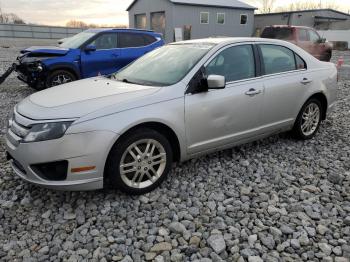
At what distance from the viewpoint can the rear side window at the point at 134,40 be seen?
911 cm

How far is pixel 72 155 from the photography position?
3029 millimetres

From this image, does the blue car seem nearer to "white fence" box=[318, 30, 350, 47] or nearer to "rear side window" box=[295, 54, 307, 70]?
"rear side window" box=[295, 54, 307, 70]

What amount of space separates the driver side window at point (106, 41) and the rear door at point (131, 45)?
0.47ft

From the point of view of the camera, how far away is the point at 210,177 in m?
3.97

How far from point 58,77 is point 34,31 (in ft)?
90.7

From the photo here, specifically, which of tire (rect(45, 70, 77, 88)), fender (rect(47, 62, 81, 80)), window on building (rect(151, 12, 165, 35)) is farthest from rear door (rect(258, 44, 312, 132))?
window on building (rect(151, 12, 165, 35))

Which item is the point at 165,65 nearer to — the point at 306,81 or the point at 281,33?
the point at 306,81

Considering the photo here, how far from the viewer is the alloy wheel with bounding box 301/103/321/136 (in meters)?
5.06

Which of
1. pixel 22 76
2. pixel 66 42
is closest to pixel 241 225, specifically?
pixel 22 76

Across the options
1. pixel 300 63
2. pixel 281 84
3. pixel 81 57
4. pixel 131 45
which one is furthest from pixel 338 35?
pixel 281 84

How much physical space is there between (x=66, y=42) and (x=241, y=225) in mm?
7862

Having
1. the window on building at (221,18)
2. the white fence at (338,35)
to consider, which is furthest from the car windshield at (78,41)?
the white fence at (338,35)

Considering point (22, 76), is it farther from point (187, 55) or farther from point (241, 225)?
point (241, 225)

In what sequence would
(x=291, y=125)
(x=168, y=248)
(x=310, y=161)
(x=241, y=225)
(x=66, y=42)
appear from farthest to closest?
(x=66, y=42) < (x=291, y=125) < (x=310, y=161) < (x=241, y=225) < (x=168, y=248)
